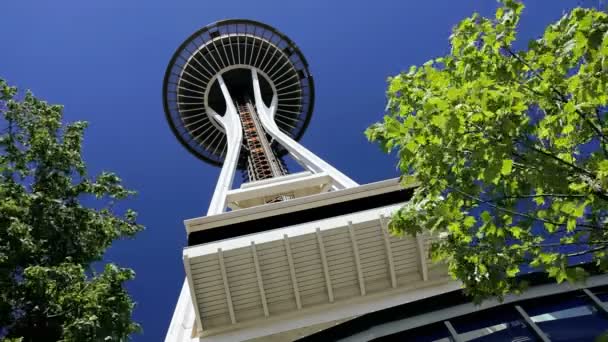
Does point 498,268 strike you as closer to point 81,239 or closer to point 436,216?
point 436,216

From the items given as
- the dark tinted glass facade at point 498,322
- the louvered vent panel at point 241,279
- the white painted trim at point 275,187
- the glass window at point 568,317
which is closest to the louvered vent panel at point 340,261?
the louvered vent panel at point 241,279

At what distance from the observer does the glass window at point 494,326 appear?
A: 7359 mm

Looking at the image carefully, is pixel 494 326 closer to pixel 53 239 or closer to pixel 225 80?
pixel 53 239

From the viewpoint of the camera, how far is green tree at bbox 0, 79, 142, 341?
7586 millimetres

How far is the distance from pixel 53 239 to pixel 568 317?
8.46 meters

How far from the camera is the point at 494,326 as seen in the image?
7695 mm

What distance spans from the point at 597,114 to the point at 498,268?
2.11 m

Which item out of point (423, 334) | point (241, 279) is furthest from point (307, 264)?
point (423, 334)

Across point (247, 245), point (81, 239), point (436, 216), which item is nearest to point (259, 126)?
point (247, 245)

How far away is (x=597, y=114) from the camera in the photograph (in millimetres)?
5621

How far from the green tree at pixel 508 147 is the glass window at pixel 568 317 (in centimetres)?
110

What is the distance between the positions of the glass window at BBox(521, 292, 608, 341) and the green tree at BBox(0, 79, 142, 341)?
21.2ft

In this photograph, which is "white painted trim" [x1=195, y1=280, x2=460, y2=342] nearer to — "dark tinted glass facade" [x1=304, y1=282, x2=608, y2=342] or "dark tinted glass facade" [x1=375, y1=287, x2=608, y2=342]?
"dark tinted glass facade" [x1=304, y1=282, x2=608, y2=342]

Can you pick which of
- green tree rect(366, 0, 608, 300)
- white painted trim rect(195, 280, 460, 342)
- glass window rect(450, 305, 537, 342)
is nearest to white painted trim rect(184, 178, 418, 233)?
white painted trim rect(195, 280, 460, 342)
